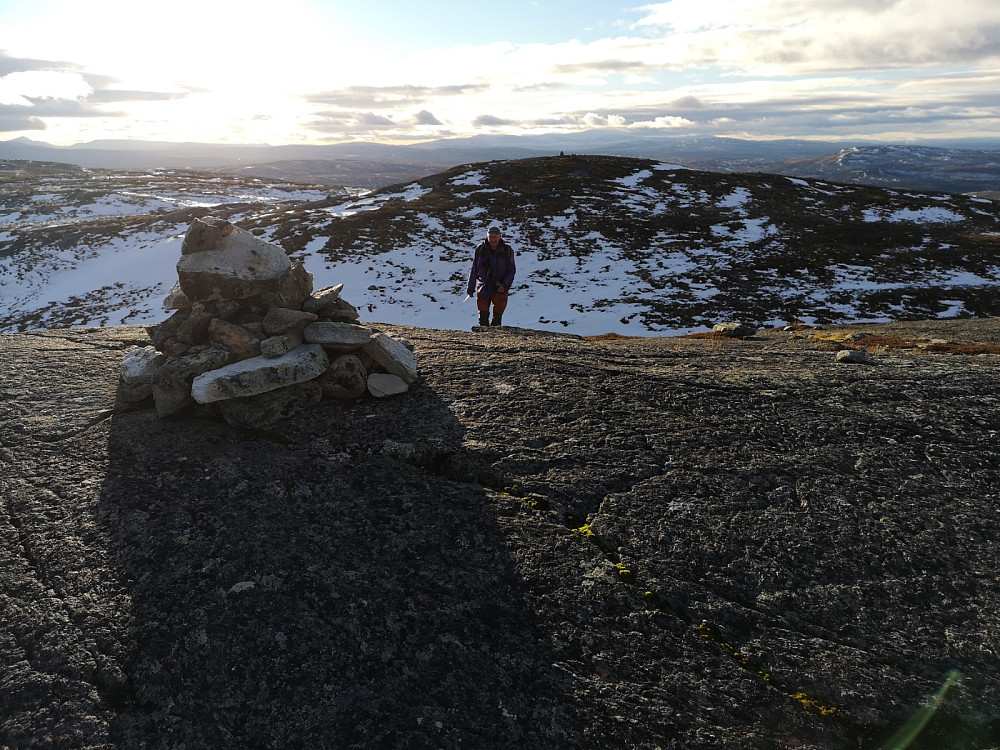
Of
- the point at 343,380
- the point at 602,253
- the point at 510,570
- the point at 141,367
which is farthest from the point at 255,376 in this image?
the point at 602,253

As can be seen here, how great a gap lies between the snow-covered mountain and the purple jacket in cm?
1317

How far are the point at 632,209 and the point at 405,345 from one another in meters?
49.2

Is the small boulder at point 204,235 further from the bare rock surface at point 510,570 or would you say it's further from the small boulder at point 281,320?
the bare rock surface at point 510,570

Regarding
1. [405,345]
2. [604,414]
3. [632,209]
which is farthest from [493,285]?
[632,209]

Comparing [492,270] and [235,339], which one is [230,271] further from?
[492,270]

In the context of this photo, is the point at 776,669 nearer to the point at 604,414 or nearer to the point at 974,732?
the point at 974,732

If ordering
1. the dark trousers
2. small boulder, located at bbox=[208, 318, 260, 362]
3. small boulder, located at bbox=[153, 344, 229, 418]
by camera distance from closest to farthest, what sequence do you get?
small boulder, located at bbox=[153, 344, 229, 418], small boulder, located at bbox=[208, 318, 260, 362], the dark trousers

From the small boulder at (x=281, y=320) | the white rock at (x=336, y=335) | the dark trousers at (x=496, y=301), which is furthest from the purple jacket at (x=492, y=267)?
the small boulder at (x=281, y=320)

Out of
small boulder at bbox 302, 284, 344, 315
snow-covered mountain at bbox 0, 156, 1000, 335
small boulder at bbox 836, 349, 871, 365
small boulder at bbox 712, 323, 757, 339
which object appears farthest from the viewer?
snow-covered mountain at bbox 0, 156, 1000, 335

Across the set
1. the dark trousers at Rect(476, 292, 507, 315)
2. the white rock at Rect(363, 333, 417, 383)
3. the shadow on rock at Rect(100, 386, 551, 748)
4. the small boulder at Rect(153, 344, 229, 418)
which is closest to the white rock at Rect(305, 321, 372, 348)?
the white rock at Rect(363, 333, 417, 383)

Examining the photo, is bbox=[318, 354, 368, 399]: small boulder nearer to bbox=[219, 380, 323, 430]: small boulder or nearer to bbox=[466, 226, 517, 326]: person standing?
bbox=[219, 380, 323, 430]: small boulder

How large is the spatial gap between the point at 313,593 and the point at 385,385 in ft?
12.2

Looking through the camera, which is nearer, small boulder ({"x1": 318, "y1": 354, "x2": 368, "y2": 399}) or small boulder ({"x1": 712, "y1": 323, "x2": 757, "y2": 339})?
small boulder ({"x1": 318, "y1": 354, "x2": 368, "y2": 399})

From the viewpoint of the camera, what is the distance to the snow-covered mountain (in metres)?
31.1
